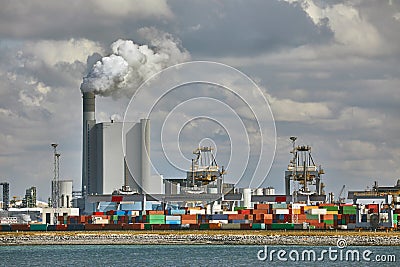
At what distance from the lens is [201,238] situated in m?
137

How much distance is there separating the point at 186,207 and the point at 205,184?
16.8 feet

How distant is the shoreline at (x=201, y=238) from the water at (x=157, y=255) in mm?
3537

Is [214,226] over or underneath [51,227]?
over

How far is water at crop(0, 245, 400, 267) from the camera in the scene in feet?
331

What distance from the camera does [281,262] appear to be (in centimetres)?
9950

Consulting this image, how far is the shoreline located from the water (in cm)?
354

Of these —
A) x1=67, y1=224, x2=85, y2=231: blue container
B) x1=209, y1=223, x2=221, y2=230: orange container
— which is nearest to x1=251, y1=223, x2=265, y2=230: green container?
x1=209, y1=223, x2=221, y2=230: orange container

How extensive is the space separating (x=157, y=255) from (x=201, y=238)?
23.4 m

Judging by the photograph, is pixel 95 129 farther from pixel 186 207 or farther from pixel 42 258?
pixel 42 258

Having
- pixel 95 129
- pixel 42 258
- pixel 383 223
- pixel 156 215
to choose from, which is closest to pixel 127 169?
pixel 95 129

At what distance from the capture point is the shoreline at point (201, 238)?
126 meters

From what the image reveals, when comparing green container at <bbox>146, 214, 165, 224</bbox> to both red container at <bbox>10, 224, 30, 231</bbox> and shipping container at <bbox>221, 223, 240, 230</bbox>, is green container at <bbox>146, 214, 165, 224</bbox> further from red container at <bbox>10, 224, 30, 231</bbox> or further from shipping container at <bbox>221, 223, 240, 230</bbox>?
red container at <bbox>10, 224, 30, 231</bbox>

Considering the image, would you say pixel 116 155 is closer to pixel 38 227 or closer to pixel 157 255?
pixel 38 227

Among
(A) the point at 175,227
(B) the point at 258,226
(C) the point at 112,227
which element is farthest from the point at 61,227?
(B) the point at 258,226
